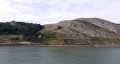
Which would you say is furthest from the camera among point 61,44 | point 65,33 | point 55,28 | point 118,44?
point 55,28

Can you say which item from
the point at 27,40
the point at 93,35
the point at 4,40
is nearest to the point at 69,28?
the point at 93,35

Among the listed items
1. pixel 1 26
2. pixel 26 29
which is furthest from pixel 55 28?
pixel 1 26

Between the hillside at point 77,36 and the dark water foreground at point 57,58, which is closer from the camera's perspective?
the dark water foreground at point 57,58

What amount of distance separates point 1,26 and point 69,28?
273 ft

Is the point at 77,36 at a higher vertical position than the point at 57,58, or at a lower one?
higher

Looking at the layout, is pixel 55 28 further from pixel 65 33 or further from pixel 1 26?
pixel 1 26

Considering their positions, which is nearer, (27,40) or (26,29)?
(27,40)

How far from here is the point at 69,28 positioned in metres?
193

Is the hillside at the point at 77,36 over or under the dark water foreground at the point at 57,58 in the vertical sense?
over

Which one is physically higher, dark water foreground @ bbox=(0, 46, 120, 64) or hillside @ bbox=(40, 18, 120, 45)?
hillside @ bbox=(40, 18, 120, 45)

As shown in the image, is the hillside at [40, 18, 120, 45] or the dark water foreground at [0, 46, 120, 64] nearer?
the dark water foreground at [0, 46, 120, 64]

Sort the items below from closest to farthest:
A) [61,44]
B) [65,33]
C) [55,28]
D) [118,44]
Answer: [61,44], [118,44], [65,33], [55,28]

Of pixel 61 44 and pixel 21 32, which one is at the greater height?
pixel 21 32

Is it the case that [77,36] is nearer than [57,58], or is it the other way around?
[57,58]
